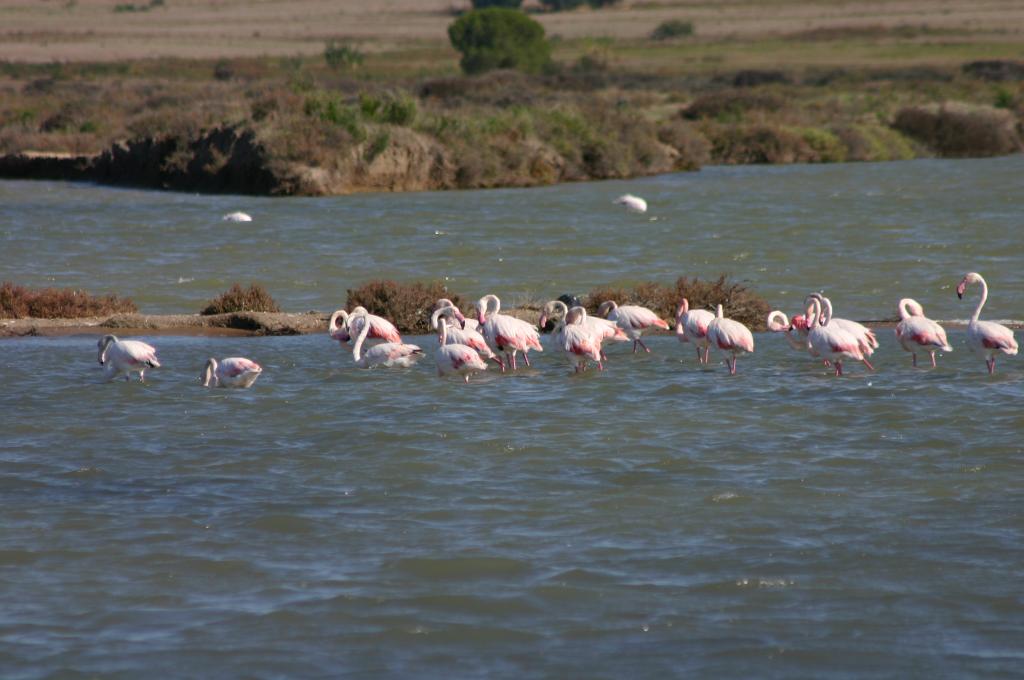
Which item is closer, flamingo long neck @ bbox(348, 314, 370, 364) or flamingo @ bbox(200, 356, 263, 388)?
flamingo @ bbox(200, 356, 263, 388)

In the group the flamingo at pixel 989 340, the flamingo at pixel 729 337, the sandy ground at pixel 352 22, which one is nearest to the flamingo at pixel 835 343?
the flamingo at pixel 729 337

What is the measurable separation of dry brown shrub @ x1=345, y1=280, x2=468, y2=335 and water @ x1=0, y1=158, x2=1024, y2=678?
4.72ft

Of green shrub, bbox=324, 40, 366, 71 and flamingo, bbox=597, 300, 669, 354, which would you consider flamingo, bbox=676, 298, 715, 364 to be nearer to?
flamingo, bbox=597, 300, 669, 354

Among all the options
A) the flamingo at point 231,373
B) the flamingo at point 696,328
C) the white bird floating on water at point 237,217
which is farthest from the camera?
the white bird floating on water at point 237,217

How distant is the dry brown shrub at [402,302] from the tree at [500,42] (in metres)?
71.2

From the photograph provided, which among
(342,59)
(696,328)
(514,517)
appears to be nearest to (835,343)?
(696,328)

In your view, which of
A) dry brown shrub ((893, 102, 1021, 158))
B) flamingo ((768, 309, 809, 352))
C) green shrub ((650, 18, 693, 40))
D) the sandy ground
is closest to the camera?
flamingo ((768, 309, 809, 352))

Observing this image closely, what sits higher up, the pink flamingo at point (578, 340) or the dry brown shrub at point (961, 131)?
the dry brown shrub at point (961, 131)

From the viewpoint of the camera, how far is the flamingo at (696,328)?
47.1 ft

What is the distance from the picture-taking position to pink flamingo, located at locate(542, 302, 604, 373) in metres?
13.7

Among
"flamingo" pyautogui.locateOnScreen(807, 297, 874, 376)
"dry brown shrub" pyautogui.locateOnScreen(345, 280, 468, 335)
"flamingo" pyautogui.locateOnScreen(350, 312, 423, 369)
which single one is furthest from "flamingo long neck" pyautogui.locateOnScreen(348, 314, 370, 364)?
"flamingo" pyautogui.locateOnScreen(807, 297, 874, 376)

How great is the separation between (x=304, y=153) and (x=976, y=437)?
87.6 feet

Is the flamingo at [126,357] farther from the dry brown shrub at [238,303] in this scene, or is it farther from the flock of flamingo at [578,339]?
the dry brown shrub at [238,303]

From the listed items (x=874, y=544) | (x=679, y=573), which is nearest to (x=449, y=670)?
(x=679, y=573)
